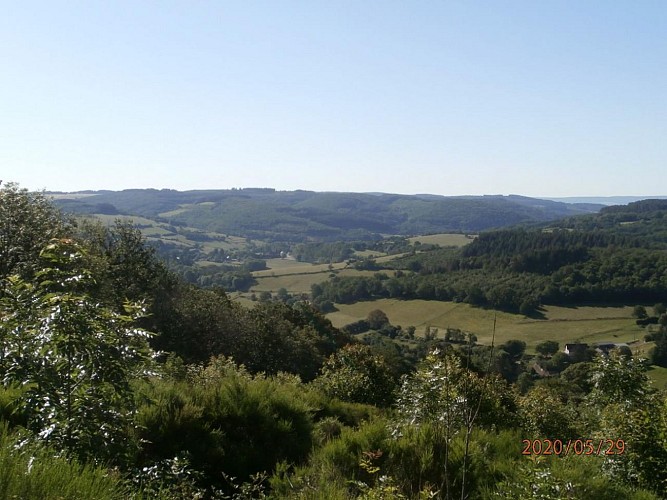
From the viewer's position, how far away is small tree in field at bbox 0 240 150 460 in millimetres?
5066

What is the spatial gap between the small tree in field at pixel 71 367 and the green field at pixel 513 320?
289 feet

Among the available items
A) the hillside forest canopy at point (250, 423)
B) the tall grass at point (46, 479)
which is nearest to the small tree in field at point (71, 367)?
the hillside forest canopy at point (250, 423)

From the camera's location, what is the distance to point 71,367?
5223mm

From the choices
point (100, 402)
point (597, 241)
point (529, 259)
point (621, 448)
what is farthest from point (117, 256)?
point (597, 241)

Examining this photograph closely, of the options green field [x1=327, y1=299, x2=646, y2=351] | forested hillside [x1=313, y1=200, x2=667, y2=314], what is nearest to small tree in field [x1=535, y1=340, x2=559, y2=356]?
green field [x1=327, y1=299, x2=646, y2=351]

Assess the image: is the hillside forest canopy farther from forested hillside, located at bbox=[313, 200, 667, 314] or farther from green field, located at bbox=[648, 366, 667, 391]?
forested hillside, located at bbox=[313, 200, 667, 314]

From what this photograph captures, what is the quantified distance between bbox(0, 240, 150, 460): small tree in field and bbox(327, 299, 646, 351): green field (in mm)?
88216

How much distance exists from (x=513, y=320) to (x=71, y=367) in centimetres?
11615

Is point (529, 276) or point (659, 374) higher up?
point (529, 276)

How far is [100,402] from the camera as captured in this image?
5309 millimetres
